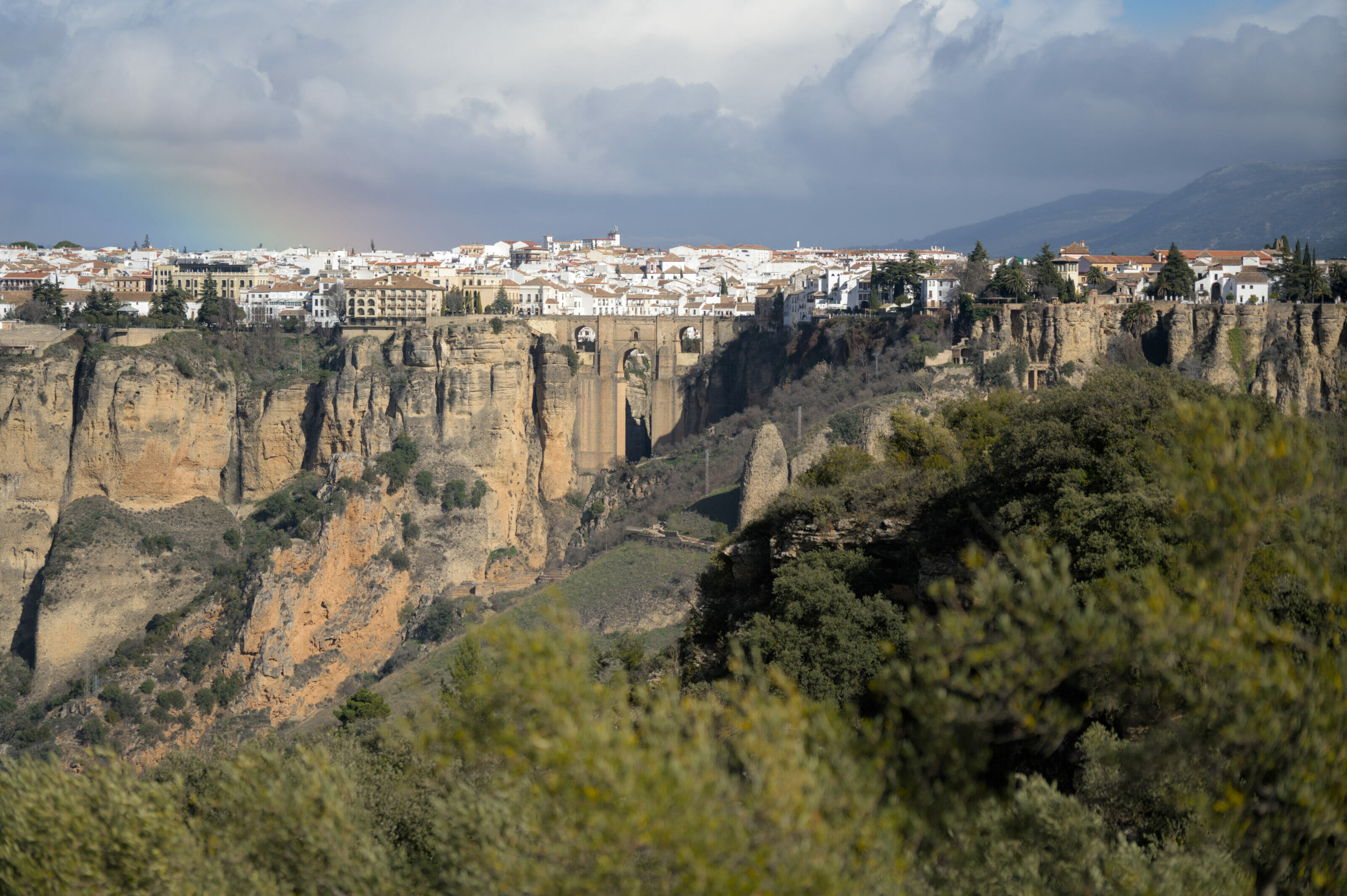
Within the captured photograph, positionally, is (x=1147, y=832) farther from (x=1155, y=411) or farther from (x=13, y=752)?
(x=13, y=752)

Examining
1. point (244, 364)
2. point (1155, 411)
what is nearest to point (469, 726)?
point (1155, 411)

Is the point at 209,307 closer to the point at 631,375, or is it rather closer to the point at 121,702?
the point at 631,375

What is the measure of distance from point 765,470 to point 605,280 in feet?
136

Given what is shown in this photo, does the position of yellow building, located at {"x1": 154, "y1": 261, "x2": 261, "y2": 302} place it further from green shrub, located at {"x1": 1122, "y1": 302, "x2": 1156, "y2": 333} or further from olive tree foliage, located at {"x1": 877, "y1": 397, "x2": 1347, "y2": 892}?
olive tree foliage, located at {"x1": 877, "y1": 397, "x2": 1347, "y2": 892}

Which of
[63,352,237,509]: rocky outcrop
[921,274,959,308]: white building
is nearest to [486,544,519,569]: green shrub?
[63,352,237,509]: rocky outcrop

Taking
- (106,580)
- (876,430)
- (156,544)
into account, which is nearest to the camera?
(876,430)

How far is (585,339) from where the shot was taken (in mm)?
53156

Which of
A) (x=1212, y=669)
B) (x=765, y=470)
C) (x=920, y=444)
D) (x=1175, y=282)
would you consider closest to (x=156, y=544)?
(x=765, y=470)

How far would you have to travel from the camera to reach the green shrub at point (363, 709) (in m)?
24.0

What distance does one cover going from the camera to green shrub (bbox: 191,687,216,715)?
106 ft

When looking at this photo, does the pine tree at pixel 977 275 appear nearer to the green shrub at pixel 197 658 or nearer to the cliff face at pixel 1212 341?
the cliff face at pixel 1212 341

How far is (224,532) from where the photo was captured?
3841 centimetres

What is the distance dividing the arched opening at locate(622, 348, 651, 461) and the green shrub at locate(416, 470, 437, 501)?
41.4 ft

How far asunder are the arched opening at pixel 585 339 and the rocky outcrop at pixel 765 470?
21.9 meters
